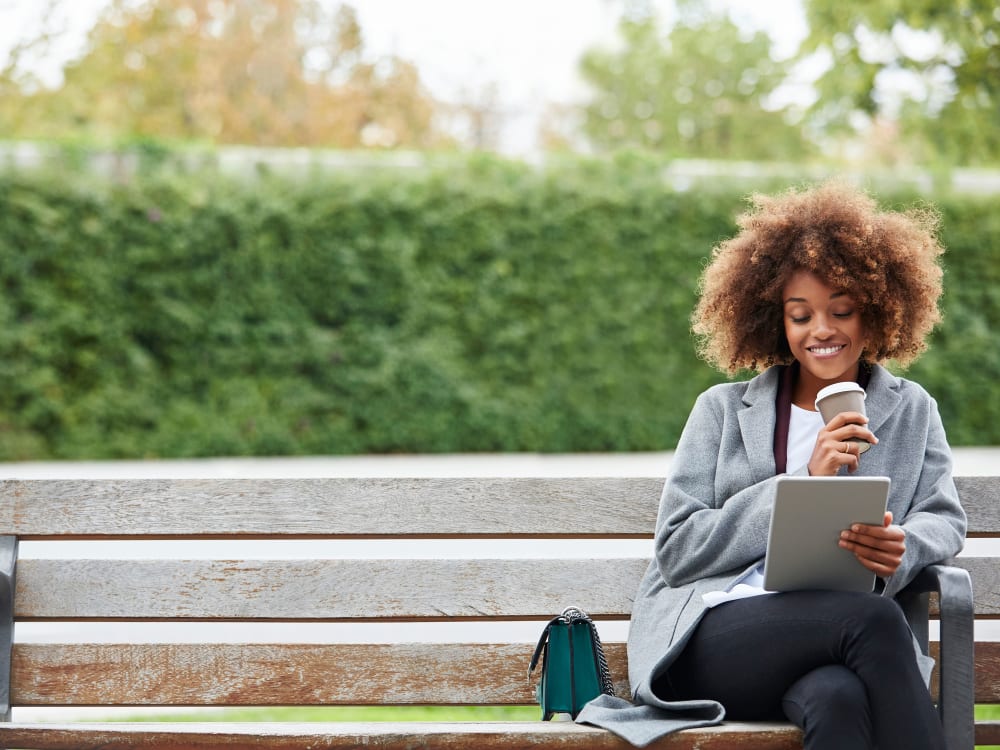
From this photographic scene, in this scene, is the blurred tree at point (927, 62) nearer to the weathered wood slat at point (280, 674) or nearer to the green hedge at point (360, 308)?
the weathered wood slat at point (280, 674)

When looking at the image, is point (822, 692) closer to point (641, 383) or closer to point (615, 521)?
point (615, 521)

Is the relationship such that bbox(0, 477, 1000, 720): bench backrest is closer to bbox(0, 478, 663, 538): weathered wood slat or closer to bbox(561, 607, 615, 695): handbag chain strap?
bbox(0, 478, 663, 538): weathered wood slat

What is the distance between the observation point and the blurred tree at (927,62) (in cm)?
523

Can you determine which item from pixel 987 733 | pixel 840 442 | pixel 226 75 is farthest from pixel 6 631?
pixel 226 75

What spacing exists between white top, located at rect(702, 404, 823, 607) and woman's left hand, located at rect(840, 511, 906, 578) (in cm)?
28

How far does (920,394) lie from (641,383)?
989 centimetres

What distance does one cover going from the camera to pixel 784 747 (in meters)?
2.32

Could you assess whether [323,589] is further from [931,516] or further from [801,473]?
[931,516]

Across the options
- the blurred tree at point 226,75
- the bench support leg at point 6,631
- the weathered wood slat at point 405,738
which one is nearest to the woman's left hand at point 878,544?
the weathered wood slat at point 405,738

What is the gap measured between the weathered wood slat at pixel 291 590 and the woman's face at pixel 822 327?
2.23 feet

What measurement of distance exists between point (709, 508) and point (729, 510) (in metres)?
0.10

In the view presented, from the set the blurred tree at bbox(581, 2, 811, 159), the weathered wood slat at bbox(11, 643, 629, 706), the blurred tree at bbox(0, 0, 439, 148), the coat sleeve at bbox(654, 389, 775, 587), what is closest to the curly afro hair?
the coat sleeve at bbox(654, 389, 775, 587)

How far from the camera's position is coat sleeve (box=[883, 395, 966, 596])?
2.50 m

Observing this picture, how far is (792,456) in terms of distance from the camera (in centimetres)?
280
